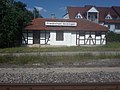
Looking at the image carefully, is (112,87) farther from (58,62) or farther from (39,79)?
(58,62)

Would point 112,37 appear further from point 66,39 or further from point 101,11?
point 101,11

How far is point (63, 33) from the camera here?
43.9m

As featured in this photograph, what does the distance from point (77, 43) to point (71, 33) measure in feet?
6.64

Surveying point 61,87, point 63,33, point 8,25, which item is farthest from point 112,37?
point 61,87

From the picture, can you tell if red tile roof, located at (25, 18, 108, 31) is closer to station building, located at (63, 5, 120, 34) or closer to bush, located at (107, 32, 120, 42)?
bush, located at (107, 32, 120, 42)

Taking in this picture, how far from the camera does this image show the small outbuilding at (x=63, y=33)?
141ft

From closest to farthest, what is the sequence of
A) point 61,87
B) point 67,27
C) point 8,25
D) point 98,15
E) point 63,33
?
point 61,87 < point 8,25 < point 63,33 < point 67,27 < point 98,15

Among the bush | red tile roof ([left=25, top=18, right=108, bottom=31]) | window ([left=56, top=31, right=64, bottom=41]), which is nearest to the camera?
red tile roof ([left=25, top=18, right=108, bottom=31])

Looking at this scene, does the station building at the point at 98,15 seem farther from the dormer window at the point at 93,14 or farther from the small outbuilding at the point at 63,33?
the small outbuilding at the point at 63,33

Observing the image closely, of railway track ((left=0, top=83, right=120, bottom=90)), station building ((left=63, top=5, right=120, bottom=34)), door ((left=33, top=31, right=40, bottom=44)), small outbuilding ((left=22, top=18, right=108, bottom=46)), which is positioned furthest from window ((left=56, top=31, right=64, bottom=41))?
railway track ((left=0, top=83, right=120, bottom=90))

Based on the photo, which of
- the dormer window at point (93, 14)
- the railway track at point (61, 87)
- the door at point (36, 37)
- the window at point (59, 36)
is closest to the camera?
the railway track at point (61, 87)

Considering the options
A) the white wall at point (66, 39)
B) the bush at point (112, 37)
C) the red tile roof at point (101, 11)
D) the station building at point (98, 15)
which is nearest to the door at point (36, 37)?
the white wall at point (66, 39)

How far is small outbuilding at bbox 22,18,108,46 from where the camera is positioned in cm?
4283

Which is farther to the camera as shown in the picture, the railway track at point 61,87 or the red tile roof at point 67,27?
the red tile roof at point 67,27
